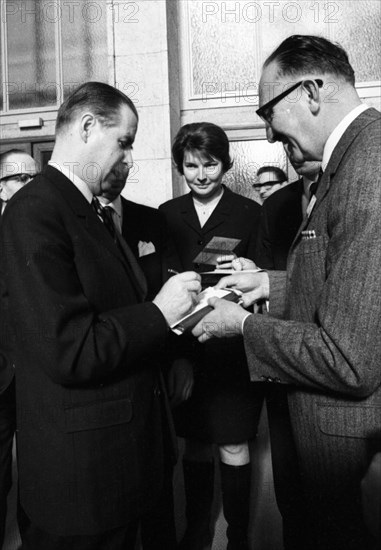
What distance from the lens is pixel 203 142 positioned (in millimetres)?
2994

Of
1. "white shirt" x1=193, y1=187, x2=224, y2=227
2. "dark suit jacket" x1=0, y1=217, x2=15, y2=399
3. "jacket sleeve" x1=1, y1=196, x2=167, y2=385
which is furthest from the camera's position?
"white shirt" x1=193, y1=187, x2=224, y2=227

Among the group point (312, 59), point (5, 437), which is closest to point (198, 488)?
point (5, 437)

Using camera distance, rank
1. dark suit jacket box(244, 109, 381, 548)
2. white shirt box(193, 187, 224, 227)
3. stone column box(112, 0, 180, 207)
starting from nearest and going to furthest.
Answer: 1. dark suit jacket box(244, 109, 381, 548)
2. white shirt box(193, 187, 224, 227)
3. stone column box(112, 0, 180, 207)

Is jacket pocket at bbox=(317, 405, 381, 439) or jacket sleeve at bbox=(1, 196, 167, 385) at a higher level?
jacket sleeve at bbox=(1, 196, 167, 385)

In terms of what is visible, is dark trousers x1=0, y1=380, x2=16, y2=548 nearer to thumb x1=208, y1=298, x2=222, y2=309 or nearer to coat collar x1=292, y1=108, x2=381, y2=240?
thumb x1=208, y1=298, x2=222, y2=309

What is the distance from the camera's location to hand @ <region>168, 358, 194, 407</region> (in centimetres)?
212

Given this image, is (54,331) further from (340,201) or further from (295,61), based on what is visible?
(295,61)

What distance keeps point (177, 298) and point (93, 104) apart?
0.67 metres

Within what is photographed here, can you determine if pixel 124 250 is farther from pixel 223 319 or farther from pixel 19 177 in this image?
pixel 19 177

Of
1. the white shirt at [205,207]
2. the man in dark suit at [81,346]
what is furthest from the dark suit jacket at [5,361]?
the white shirt at [205,207]

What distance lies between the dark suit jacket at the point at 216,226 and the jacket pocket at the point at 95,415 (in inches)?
57.8

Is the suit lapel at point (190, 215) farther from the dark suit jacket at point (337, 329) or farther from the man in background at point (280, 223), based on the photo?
the dark suit jacket at point (337, 329)

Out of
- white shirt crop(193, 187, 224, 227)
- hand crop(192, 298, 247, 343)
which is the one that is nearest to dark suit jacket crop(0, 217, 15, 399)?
hand crop(192, 298, 247, 343)

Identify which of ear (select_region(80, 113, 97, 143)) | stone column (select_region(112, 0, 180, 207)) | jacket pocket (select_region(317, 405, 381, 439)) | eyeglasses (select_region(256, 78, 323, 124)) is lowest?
jacket pocket (select_region(317, 405, 381, 439))
